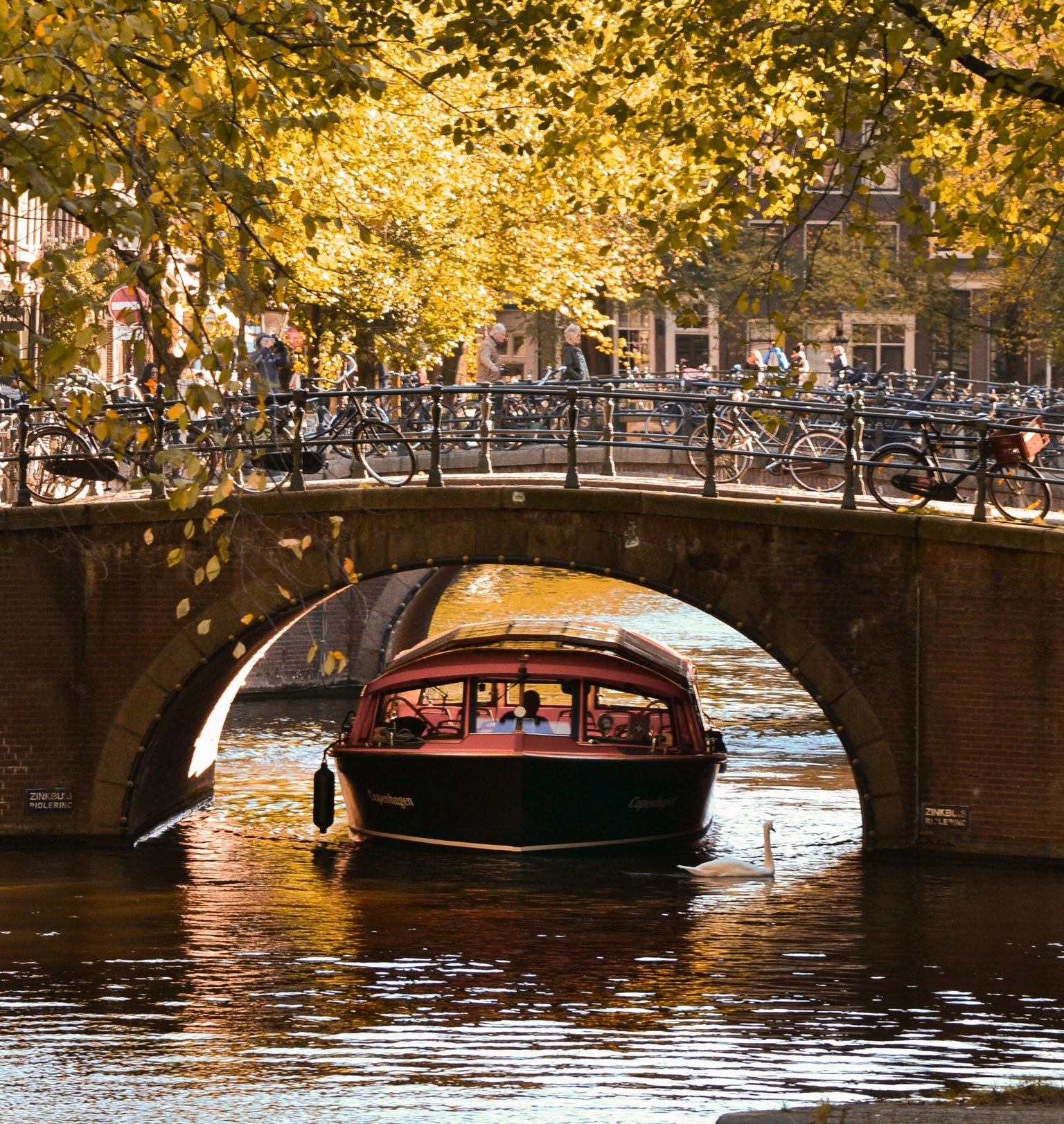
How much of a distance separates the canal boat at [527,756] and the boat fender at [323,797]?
0.16m

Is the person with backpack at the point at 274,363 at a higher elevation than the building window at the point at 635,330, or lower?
lower

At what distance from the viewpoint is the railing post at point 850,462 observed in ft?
57.8

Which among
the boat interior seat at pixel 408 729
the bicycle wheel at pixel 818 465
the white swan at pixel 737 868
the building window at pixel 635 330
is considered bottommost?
the white swan at pixel 737 868

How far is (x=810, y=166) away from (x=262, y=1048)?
6.76 m

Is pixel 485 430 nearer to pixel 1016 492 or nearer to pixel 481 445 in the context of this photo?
pixel 481 445

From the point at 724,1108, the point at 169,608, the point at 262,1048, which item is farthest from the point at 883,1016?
the point at 169,608

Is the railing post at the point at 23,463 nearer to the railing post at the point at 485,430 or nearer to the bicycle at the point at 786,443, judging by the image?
the railing post at the point at 485,430

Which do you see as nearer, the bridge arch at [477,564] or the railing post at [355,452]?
the bridge arch at [477,564]

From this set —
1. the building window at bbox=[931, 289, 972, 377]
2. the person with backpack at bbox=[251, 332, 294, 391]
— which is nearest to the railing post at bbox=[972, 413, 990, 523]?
the person with backpack at bbox=[251, 332, 294, 391]

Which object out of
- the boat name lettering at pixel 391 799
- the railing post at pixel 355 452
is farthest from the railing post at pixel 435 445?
the boat name lettering at pixel 391 799

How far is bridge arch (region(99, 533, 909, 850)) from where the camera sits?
1775 centimetres

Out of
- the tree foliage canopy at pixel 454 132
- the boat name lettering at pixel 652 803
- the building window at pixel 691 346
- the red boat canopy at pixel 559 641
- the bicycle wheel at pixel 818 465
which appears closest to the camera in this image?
the tree foliage canopy at pixel 454 132

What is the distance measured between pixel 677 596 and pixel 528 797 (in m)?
2.29

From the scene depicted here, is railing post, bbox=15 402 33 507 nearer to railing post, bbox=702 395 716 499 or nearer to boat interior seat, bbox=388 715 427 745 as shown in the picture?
boat interior seat, bbox=388 715 427 745
